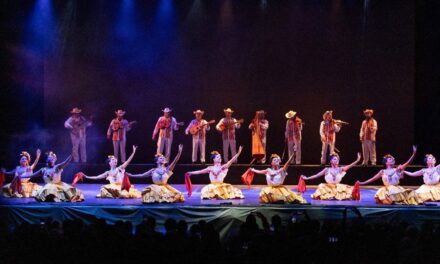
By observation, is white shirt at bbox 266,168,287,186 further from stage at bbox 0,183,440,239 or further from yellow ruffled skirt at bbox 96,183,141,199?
yellow ruffled skirt at bbox 96,183,141,199

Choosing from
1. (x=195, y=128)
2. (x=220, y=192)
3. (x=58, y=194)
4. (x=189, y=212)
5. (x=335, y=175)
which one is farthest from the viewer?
(x=195, y=128)

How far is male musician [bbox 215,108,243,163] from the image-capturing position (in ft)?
49.8

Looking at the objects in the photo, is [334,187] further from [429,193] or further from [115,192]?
[115,192]

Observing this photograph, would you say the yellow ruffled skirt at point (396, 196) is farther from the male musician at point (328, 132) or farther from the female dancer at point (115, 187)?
the female dancer at point (115, 187)

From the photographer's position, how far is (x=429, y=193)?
11445mm

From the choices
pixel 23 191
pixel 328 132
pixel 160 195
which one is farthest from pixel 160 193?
pixel 328 132

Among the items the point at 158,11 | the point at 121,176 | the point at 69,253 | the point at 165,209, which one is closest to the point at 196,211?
the point at 165,209

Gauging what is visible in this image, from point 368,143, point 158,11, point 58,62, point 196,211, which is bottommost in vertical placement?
point 196,211

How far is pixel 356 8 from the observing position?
1602 cm

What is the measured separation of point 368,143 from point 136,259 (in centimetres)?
1059

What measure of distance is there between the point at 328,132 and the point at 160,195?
5379 millimetres

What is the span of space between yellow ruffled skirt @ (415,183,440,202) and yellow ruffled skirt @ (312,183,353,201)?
1234 mm

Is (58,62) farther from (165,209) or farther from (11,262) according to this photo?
(11,262)

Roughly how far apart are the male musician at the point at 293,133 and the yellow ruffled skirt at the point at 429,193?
3.98 meters
